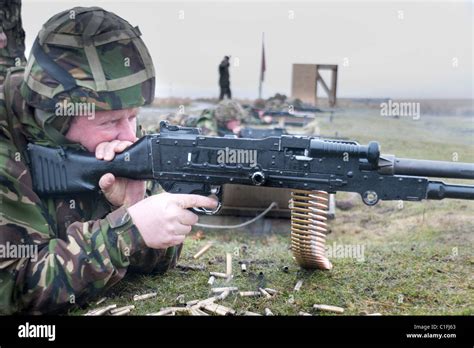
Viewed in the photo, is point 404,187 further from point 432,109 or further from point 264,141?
point 432,109

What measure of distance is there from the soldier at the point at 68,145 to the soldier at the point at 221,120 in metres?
3.98

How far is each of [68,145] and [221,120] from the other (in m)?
4.71

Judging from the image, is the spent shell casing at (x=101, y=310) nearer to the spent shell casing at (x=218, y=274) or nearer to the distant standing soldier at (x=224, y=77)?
the spent shell casing at (x=218, y=274)

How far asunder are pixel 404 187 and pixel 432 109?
233cm

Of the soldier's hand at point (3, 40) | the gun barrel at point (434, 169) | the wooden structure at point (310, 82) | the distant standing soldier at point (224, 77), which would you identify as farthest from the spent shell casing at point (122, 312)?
the wooden structure at point (310, 82)

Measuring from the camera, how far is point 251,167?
2.96m

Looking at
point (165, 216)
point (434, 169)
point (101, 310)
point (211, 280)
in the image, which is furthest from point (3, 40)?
point (434, 169)

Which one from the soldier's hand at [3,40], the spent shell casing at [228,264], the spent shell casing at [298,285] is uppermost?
the soldier's hand at [3,40]

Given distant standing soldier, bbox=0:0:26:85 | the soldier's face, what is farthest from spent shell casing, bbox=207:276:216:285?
distant standing soldier, bbox=0:0:26:85

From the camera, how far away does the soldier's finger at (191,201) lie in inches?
116

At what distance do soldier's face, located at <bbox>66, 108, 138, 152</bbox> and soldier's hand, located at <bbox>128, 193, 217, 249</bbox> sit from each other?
0.45 meters

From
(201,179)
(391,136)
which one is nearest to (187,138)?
(201,179)

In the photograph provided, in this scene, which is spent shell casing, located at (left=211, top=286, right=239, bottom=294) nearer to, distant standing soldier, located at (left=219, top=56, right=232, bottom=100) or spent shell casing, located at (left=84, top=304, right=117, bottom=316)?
spent shell casing, located at (left=84, top=304, right=117, bottom=316)

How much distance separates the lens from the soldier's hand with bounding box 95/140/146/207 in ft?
9.93
